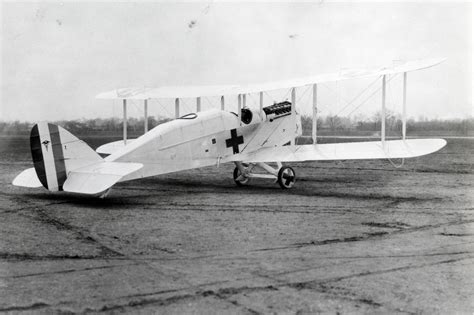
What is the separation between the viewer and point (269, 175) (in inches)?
578

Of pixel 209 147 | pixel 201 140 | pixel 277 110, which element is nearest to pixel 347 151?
pixel 277 110

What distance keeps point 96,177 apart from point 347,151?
635cm

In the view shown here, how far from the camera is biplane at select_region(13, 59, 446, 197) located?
433 inches

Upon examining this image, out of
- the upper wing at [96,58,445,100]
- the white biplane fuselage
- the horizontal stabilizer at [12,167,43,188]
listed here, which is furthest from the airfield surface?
the upper wing at [96,58,445,100]

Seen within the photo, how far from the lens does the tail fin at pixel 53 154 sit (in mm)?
10898

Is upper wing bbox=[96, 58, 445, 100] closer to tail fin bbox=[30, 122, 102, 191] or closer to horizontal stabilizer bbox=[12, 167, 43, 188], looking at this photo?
tail fin bbox=[30, 122, 102, 191]

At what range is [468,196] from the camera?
42.1 feet

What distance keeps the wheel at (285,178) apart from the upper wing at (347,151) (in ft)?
1.40

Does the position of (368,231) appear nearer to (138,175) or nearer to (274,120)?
(138,175)

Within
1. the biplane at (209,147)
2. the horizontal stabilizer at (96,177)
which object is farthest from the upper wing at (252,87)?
the horizontal stabilizer at (96,177)

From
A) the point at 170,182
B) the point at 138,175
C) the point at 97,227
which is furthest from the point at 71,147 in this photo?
the point at 170,182

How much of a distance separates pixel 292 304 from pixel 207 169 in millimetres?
15185

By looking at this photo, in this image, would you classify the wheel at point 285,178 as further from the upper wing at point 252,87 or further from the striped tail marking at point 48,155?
the striped tail marking at point 48,155

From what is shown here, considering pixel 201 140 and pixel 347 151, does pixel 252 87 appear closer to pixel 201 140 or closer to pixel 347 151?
pixel 201 140
